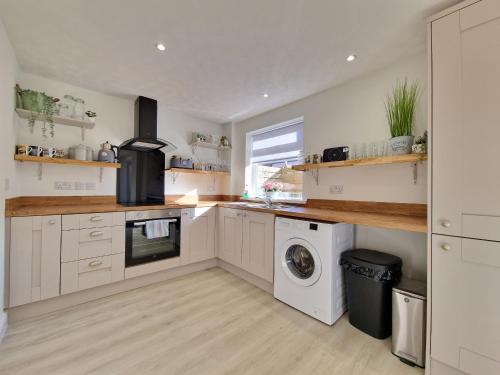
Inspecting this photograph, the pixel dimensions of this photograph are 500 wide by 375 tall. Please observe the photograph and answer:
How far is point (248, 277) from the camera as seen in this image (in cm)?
264

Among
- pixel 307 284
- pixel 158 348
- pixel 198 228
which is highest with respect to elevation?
pixel 198 228

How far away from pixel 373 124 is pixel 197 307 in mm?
2508

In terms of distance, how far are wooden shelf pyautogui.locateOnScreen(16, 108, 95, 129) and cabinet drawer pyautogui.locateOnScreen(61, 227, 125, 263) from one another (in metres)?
1.23

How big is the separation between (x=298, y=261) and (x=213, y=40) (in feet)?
7.02

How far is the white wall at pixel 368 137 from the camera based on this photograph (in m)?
1.84

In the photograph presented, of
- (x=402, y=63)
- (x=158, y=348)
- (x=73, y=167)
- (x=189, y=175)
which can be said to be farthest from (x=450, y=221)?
(x=73, y=167)

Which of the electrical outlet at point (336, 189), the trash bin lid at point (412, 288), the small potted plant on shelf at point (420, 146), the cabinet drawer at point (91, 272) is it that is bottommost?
the cabinet drawer at point (91, 272)

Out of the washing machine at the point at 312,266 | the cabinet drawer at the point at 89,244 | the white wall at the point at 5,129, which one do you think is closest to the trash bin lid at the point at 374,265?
the washing machine at the point at 312,266

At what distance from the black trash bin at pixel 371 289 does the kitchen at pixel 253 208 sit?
0.6 inches

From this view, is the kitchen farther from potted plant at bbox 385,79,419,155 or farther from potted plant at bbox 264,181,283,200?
potted plant at bbox 264,181,283,200

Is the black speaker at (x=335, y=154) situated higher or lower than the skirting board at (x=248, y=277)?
higher

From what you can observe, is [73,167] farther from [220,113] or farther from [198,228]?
[220,113]

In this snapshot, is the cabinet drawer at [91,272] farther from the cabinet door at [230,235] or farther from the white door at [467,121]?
the white door at [467,121]

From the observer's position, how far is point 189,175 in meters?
3.46
